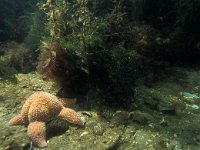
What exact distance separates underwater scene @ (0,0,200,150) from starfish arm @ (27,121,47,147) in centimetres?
2

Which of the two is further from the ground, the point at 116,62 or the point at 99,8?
the point at 99,8

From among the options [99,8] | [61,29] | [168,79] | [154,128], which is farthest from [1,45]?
[154,128]

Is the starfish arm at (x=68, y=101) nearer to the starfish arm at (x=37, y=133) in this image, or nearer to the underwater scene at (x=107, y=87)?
the underwater scene at (x=107, y=87)

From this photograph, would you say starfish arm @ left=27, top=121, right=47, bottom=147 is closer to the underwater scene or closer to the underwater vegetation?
the underwater scene

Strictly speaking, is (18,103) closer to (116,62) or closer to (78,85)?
(78,85)

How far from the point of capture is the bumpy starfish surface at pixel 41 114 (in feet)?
17.5

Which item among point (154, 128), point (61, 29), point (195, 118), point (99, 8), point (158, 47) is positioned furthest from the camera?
point (99, 8)

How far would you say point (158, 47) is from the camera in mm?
9078

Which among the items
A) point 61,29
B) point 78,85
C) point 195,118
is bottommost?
point 195,118

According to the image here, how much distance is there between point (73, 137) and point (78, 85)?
164 cm

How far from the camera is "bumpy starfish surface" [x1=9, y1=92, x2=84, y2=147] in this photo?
5.32 metres

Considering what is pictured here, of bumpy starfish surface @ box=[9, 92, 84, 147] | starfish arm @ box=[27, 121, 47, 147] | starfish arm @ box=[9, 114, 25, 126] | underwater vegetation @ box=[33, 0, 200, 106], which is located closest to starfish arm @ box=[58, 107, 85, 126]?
bumpy starfish surface @ box=[9, 92, 84, 147]

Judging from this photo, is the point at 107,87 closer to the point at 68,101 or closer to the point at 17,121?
the point at 68,101

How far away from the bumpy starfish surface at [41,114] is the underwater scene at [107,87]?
0.06ft
